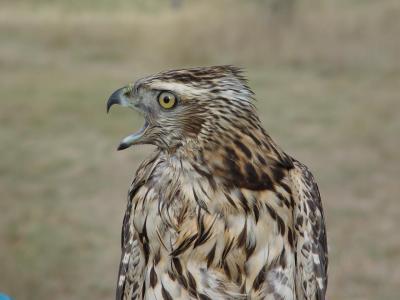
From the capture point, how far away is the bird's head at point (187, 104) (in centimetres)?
198

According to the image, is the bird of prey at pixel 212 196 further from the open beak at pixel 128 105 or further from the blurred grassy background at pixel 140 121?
the blurred grassy background at pixel 140 121

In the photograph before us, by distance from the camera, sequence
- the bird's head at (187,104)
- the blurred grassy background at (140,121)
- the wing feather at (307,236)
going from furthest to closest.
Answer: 1. the blurred grassy background at (140,121)
2. the wing feather at (307,236)
3. the bird's head at (187,104)

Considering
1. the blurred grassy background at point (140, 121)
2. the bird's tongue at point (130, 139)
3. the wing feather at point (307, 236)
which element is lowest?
the blurred grassy background at point (140, 121)

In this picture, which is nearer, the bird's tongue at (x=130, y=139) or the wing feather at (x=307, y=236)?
the bird's tongue at (x=130, y=139)

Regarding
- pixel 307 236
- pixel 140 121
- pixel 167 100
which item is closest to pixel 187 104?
pixel 167 100

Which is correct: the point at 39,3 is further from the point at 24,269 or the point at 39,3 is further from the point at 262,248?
the point at 262,248

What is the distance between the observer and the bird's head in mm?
1980

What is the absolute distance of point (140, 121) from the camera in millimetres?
8258

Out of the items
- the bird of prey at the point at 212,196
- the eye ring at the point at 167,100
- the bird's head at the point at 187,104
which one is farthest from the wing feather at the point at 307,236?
the eye ring at the point at 167,100

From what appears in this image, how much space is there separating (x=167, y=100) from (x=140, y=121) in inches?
248

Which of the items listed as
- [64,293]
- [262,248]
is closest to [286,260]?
[262,248]

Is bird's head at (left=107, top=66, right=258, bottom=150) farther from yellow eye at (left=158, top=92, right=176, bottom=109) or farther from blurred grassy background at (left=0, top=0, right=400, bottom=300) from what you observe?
blurred grassy background at (left=0, top=0, right=400, bottom=300)

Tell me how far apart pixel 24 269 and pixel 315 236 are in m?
3.94

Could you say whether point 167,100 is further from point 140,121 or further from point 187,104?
point 140,121
